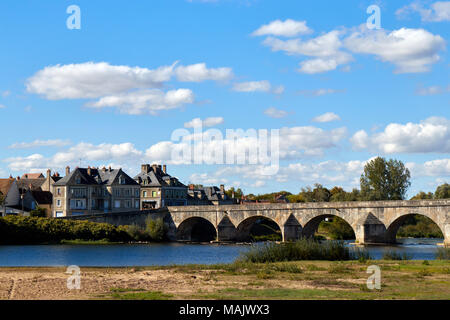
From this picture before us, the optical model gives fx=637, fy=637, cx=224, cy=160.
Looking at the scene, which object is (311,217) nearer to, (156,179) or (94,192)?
(94,192)

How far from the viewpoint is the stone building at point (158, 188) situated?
269 feet

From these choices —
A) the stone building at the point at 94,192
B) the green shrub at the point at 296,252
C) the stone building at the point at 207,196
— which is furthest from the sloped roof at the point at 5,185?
Result: the green shrub at the point at 296,252

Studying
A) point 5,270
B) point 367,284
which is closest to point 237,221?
point 5,270

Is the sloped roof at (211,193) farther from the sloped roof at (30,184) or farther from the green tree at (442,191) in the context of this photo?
the green tree at (442,191)

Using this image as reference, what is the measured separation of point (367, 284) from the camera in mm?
18828

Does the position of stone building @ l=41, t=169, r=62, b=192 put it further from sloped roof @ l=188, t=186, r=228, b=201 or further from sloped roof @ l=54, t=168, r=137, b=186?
sloped roof @ l=188, t=186, r=228, b=201

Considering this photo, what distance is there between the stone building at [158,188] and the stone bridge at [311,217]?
10.3m

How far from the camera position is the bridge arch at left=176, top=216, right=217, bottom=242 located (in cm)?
6888

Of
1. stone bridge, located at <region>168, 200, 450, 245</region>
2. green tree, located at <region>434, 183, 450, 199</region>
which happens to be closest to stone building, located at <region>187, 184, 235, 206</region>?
stone bridge, located at <region>168, 200, 450, 245</region>

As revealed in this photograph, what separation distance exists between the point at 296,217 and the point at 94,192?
25.2 metres

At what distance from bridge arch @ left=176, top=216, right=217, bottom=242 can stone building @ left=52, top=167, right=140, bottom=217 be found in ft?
29.7

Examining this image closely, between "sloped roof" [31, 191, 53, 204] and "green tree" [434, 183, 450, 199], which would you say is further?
"green tree" [434, 183, 450, 199]

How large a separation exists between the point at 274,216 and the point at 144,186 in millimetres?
24766
